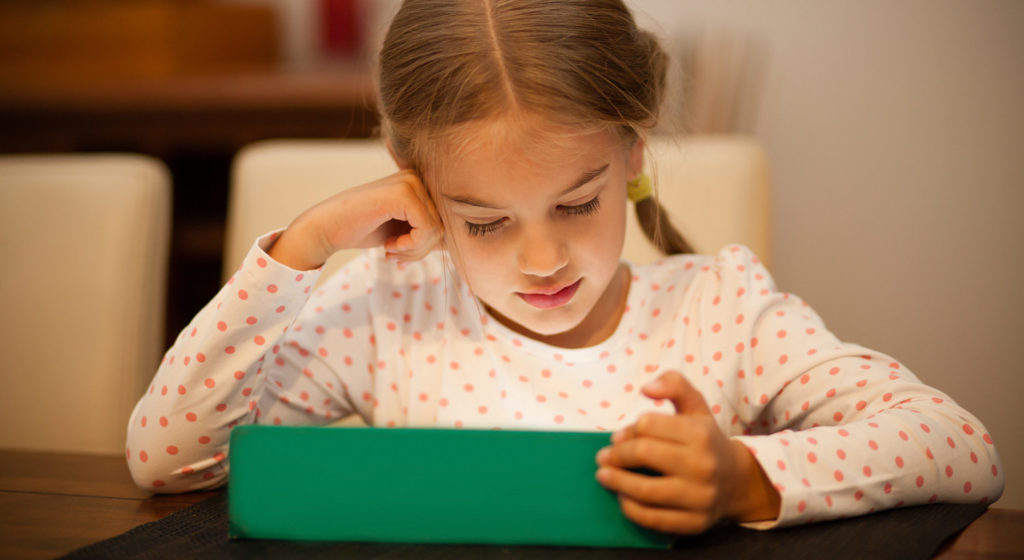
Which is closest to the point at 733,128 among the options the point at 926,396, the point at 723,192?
the point at 723,192

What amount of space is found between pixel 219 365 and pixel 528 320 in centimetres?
30

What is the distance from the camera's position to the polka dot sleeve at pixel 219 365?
0.83 m

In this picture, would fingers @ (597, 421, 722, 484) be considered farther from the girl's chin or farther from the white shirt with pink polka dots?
the girl's chin

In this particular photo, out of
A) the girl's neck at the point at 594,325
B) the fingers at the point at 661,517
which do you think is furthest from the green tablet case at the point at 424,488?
the girl's neck at the point at 594,325

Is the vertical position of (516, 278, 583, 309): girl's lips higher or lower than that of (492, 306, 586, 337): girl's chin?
higher

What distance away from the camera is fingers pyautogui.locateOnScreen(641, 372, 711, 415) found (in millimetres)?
578

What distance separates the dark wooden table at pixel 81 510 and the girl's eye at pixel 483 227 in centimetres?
33

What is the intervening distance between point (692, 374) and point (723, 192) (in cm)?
34

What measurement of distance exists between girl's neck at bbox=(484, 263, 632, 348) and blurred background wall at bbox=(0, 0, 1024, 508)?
0.59 m

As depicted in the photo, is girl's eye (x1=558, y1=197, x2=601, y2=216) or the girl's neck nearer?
girl's eye (x1=558, y1=197, x2=601, y2=216)

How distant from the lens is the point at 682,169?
3.84 feet

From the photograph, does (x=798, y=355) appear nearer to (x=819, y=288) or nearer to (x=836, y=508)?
(x=836, y=508)

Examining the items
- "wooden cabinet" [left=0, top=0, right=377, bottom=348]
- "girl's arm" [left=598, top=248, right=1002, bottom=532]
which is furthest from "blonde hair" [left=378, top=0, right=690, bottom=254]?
"wooden cabinet" [left=0, top=0, right=377, bottom=348]

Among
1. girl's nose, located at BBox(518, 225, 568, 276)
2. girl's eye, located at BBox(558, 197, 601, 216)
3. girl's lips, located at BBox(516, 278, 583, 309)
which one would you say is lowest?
girl's lips, located at BBox(516, 278, 583, 309)
